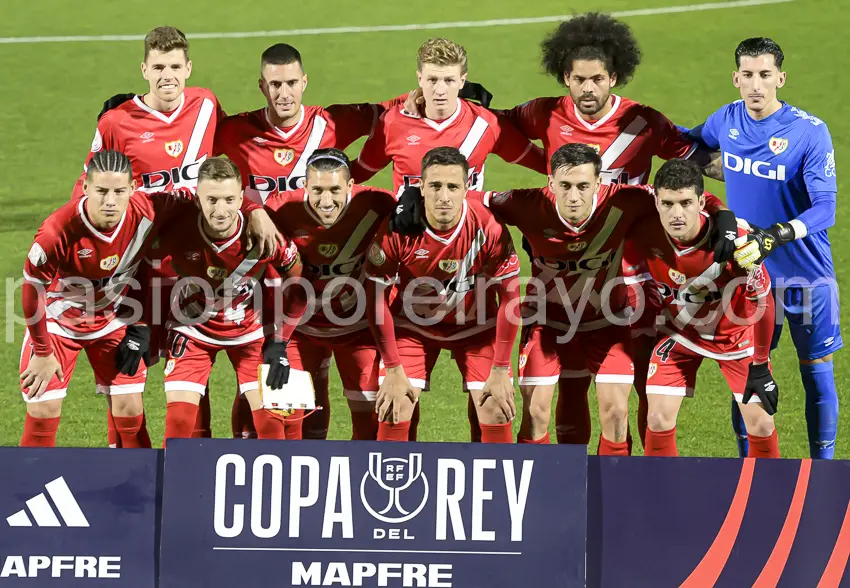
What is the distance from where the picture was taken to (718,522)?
6.20 meters

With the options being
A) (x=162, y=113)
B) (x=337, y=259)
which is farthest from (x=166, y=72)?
(x=337, y=259)

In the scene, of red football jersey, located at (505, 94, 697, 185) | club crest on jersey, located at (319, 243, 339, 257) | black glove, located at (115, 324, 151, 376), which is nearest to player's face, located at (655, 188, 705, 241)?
red football jersey, located at (505, 94, 697, 185)

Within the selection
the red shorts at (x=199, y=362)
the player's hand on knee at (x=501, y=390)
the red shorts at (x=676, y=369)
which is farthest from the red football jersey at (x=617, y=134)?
the red shorts at (x=199, y=362)

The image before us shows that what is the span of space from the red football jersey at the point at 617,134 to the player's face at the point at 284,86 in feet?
4.29

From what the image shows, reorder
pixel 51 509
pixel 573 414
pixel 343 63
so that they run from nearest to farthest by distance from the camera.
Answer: pixel 51 509, pixel 573 414, pixel 343 63

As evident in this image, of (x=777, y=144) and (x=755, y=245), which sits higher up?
(x=777, y=144)

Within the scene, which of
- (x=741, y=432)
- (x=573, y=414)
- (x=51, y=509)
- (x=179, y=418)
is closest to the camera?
(x=51, y=509)

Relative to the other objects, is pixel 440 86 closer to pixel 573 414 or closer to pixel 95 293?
pixel 573 414

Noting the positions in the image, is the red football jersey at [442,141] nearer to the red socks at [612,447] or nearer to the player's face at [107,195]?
the player's face at [107,195]

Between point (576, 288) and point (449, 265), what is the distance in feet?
2.30

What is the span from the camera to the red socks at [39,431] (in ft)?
23.4

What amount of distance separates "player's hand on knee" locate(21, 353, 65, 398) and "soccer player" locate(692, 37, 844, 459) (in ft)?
12.3

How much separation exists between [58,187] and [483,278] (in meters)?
9.27

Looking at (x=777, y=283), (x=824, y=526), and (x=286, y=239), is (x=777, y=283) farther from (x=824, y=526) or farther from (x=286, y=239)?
(x=286, y=239)
